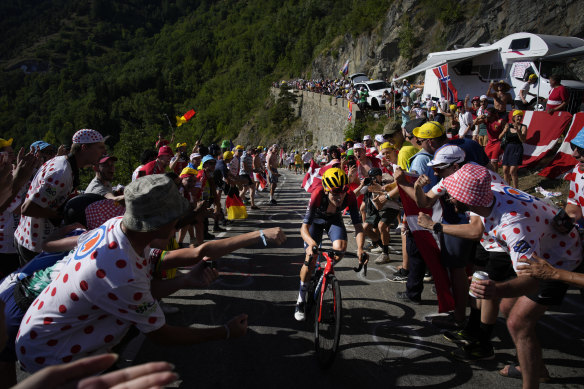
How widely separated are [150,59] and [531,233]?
149099 millimetres

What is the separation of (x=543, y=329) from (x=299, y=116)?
5264cm

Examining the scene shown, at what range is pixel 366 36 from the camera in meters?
42.6

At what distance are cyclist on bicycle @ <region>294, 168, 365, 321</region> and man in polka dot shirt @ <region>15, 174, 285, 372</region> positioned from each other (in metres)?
2.20

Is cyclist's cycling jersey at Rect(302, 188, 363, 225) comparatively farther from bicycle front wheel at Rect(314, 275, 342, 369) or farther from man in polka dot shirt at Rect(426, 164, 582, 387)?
man in polka dot shirt at Rect(426, 164, 582, 387)

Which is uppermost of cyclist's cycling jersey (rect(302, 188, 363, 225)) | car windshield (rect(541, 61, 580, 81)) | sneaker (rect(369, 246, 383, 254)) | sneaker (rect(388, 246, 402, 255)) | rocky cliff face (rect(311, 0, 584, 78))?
rocky cliff face (rect(311, 0, 584, 78))

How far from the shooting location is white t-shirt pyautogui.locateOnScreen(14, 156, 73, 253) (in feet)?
11.7

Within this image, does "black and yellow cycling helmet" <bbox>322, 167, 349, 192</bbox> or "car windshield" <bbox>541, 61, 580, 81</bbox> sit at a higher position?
"car windshield" <bbox>541, 61, 580, 81</bbox>

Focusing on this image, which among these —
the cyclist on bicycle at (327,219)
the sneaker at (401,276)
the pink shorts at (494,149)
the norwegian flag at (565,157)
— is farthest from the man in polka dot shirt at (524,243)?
the pink shorts at (494,149)

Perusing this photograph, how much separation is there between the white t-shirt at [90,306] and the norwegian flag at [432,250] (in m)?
3.53

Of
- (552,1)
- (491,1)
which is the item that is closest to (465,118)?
(552,1)

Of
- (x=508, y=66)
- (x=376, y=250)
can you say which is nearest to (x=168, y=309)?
(x=376, y=250)

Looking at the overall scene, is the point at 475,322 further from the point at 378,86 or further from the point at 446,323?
the point at 378,86

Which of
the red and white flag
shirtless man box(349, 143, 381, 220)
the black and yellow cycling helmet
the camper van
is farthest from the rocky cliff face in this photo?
the black and yellow cycling helmet

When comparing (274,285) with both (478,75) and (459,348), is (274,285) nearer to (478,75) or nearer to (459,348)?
(459,348)
